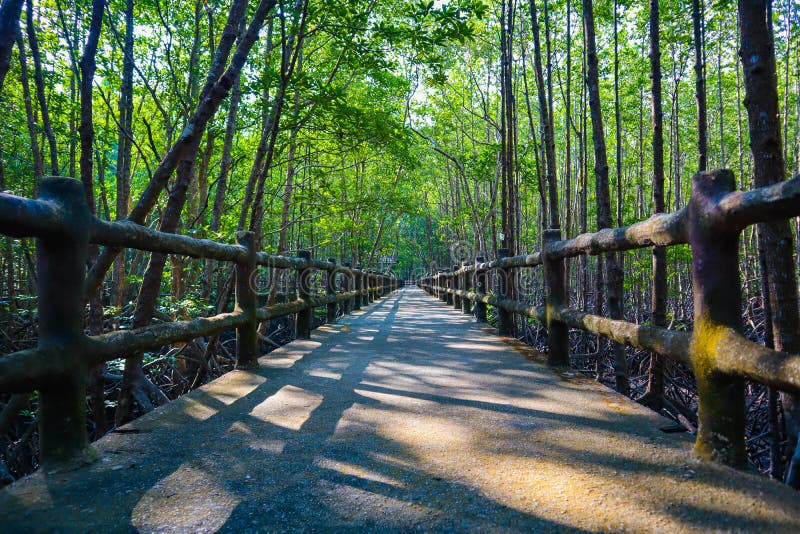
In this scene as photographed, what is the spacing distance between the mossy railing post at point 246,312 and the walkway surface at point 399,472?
0.72 metres

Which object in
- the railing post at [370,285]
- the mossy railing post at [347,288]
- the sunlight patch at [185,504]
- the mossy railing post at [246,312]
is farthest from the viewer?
the railing post at [370,285]

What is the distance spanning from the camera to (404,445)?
1.79m

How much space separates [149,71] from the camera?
9.21 meters

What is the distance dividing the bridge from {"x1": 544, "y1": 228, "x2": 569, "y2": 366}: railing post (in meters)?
0.87

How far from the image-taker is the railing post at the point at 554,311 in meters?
3.31

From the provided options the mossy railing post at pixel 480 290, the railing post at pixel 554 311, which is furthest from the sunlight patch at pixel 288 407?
the mossy railing post at pixel 480 290

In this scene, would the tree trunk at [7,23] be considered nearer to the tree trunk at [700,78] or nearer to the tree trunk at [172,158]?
the tree trunk at [172,158]

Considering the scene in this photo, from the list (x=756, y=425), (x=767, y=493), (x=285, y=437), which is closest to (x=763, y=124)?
(x=767, y=493)

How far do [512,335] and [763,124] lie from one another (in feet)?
11.2

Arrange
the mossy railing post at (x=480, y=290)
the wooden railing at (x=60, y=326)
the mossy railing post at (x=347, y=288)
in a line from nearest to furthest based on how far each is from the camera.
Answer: the wooden railing at (x=60, y=326) → the mossy railing post at (x=480, y=290) → the mossy railing post at (x=347, y=288)

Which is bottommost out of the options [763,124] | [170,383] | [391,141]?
[170,383]

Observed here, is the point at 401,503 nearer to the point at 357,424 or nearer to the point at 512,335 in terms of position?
the point at 357,424

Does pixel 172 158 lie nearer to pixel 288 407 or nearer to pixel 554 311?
pixel 288 407

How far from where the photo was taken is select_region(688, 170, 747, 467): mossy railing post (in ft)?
4.89
